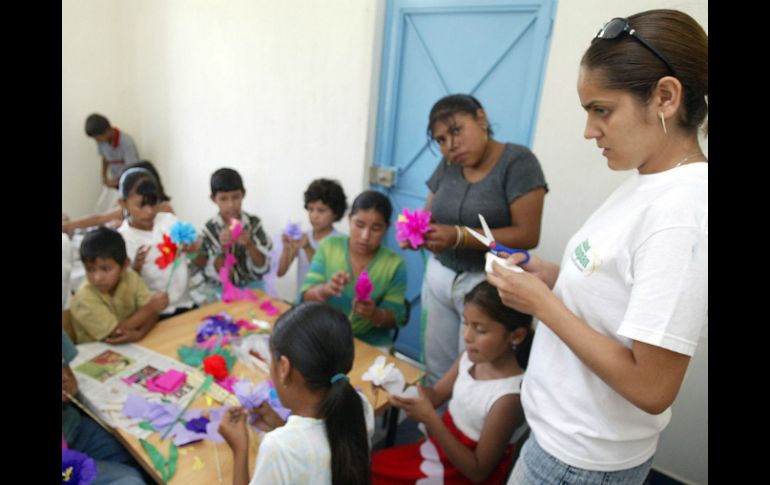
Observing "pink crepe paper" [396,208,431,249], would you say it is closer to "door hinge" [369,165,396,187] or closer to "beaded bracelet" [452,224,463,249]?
"beaded bracelet" [452,224,463,249]

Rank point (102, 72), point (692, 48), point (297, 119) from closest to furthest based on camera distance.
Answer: point (692, 48) < point (297, 119) < point (102, 72)

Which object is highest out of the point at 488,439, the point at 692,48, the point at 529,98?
the point at 529,98

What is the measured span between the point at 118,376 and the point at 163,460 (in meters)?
0.61

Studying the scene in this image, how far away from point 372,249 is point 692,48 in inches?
73.6

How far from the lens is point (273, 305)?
263cm

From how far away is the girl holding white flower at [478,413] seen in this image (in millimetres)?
1620

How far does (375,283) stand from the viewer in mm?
2545

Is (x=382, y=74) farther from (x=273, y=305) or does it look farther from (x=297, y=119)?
(x=273, y=305)

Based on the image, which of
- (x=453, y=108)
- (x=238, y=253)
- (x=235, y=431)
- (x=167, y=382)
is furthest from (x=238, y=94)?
(x=235, y=431)

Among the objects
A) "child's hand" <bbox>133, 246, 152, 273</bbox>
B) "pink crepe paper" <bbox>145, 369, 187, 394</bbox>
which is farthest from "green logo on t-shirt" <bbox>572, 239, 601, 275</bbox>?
"child's hand" <bbox>133, 246, 152, 273</bbox>

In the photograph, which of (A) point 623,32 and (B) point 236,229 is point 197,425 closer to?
(B) point 236,229

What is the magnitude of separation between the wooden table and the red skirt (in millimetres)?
197

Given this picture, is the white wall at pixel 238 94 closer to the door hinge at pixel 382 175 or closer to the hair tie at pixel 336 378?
the door hinge at pixel 382 175
